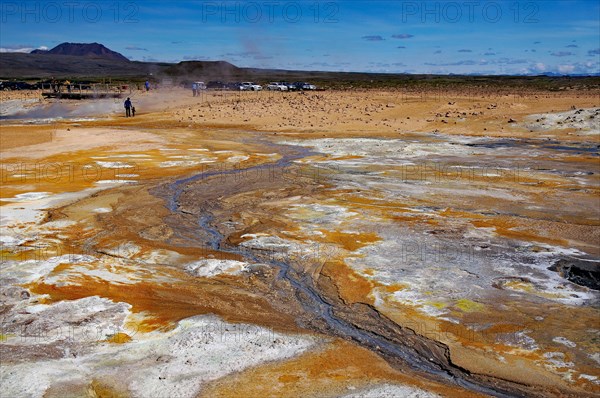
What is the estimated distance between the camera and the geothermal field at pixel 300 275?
5.29 m

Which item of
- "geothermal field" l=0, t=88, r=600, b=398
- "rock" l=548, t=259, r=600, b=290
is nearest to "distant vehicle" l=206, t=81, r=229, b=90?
"geothermal field" l=0, t=88, r=600, b=398

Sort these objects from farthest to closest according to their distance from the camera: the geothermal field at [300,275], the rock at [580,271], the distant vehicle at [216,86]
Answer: the distant vehicle at [216,86] → the rock at [580,271] → the geothermal field at [300,275]

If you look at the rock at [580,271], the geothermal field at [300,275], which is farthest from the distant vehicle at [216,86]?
the rock at [580,271]

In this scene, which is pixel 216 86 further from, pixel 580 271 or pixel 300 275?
pixel 580 271

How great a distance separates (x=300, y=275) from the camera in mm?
7859

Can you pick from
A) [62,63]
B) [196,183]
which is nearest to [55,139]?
[196,183]

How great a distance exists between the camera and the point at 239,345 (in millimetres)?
5746

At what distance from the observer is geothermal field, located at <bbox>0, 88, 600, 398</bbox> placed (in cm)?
529

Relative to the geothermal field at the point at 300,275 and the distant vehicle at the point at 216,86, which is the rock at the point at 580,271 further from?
the distant vehicle at the point at 216,86

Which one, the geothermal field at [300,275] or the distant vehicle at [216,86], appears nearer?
the geothermal field at [300,275]

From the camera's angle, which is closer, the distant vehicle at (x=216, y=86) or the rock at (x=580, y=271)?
the rock at (x=580, y=271)

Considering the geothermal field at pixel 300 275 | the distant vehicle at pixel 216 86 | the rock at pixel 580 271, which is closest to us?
the geothermal field at pixel 300 275

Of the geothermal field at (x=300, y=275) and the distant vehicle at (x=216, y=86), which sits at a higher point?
the distant vehicle at (x=216, y=86)

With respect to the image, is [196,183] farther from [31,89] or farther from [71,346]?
[31,89]
